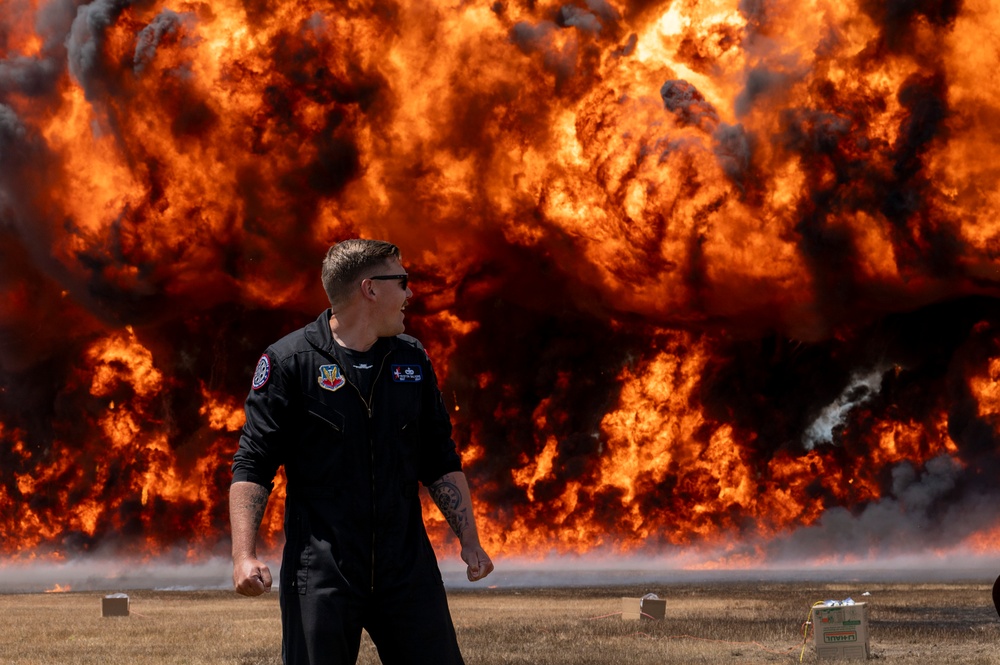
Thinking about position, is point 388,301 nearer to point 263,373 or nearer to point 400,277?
point 400,277

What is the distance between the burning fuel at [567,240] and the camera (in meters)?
47.9

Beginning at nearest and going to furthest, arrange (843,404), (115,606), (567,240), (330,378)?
(330,378)
(115,606)
(567,240)
(843,404)

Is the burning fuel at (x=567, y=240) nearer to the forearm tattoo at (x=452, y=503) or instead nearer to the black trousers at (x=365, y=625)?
the forearm tattoo at (x=452, y=503)

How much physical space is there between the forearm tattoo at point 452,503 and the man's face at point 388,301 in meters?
0.83

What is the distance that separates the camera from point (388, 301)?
242 inches

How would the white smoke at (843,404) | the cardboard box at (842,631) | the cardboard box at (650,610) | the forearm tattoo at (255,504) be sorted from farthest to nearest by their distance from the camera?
1. the white smoke at (843,404)
2. the cardboard box at (650,610)
3. the cardboard box at (842,631)
4. the forearm tattoo at (255,504)

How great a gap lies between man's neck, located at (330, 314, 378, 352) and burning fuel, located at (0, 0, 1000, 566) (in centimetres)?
4245

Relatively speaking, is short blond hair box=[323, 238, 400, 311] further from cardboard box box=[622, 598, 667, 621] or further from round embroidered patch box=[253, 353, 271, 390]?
cardboard box box=[622, 598, 667, 621]

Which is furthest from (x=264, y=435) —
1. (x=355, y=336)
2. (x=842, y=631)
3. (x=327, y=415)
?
(x=842, y=631)

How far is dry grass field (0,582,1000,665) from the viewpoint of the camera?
18641 mm

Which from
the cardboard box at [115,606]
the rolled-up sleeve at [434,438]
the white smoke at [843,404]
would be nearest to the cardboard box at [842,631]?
the rolled-up sleeve at [434,438]

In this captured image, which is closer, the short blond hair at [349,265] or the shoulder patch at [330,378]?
the shoulder patch at [330,378]

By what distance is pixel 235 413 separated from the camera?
5859cm

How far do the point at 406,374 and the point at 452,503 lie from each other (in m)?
0.73
